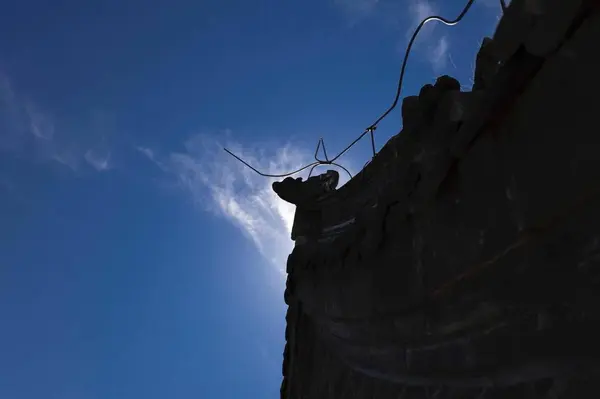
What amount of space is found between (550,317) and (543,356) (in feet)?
0.44

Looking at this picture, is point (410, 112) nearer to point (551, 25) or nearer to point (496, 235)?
point (496, 235)

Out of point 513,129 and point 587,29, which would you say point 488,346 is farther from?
point 587,29

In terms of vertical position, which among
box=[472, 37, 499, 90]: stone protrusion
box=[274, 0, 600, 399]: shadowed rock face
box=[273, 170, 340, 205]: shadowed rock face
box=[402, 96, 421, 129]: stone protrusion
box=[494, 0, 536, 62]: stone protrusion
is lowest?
box=[274, 0, 600, 399]: shadowed rock face

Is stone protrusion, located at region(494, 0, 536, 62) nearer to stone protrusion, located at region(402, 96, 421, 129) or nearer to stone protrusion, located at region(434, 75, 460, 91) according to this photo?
stone protrusion, located at region(434, 75, 460, 91)

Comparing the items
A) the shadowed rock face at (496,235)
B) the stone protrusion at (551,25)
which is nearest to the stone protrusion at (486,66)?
the shadowed rock face at (496,235)

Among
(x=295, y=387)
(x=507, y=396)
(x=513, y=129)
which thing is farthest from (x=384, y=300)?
(x=295, y=387)

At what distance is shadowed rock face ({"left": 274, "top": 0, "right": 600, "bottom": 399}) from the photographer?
1.43 m

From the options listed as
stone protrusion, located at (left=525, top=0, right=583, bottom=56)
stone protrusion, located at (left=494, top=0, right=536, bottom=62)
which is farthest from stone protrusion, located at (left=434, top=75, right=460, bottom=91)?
stone protrusion, located at (left=525, top=0, right=583, bottom=56)

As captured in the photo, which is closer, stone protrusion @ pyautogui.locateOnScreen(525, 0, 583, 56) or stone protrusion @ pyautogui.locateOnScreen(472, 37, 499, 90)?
stone protrusion @ pyautogui.locateOnScreen(525, 0, 583, 56)

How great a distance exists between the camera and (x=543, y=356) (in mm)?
1611

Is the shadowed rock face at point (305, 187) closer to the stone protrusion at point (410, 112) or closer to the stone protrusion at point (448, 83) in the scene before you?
the stone protrusion at point (410, 112)

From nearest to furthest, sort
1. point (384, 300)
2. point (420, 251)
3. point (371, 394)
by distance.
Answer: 1. point (420, 251)
2. point (384, 300)
3. point (371, 394)

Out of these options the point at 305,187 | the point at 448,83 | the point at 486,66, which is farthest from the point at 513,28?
the point at 305,187

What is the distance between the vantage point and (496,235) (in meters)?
1.77
